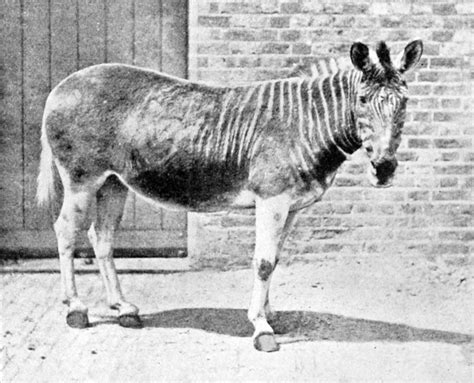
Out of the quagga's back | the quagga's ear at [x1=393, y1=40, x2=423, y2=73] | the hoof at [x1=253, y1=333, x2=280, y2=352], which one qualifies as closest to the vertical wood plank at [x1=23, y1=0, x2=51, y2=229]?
the quagga's back

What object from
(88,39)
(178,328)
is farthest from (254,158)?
(88,39)

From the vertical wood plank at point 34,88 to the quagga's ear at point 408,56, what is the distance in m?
3.13

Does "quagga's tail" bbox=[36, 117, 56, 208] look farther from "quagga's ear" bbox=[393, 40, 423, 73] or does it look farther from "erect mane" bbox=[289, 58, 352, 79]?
"quagga's ear" bbox=[393, 40, 423, 73]

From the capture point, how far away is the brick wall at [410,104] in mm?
6840

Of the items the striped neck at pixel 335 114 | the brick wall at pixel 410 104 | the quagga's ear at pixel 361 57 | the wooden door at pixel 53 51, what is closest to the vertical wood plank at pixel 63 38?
the wooden door at pixel 53 51

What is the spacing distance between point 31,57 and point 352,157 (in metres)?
2.74

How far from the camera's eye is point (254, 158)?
208 inches

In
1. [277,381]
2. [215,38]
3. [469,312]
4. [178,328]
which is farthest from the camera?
[215,38]

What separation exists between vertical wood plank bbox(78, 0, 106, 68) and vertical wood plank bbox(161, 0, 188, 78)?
19.4 inches

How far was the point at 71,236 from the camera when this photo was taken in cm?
562

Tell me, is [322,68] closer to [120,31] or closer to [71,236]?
[71,236]

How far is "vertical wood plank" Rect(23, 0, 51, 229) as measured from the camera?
6.91 metres

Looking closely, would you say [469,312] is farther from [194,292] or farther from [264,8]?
[264,8]

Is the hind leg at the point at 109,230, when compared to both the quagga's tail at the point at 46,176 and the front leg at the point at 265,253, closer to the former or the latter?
the quagga's tail at the point at 46,176
